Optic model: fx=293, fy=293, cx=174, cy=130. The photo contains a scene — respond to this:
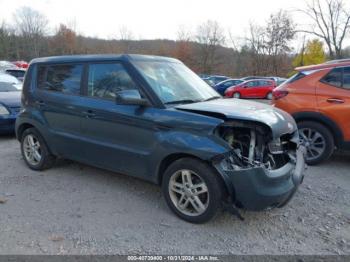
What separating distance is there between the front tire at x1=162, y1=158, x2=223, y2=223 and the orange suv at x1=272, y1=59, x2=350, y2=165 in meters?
2.61

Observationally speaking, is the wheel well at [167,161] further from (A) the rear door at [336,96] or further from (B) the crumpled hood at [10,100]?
(B) the crumpled hood at [10,100]

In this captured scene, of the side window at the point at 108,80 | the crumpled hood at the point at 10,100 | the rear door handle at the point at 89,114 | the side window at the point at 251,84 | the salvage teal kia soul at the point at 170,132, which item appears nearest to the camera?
the salvage teal kia soul at the point at 170,132

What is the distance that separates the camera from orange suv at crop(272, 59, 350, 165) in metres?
4.65

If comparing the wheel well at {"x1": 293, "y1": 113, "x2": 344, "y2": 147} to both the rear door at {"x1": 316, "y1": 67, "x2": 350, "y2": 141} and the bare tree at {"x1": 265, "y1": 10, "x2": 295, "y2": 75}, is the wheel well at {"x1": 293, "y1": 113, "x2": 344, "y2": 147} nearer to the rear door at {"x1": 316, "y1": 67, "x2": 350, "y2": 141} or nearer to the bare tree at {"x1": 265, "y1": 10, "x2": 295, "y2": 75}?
the rear door at {"x1": 316, "y1": 67, "x2": 350, "y2": 141}

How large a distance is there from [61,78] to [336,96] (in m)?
4.26

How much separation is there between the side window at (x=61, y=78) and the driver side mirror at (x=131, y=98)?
3.45ft

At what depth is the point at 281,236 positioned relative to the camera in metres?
2.92

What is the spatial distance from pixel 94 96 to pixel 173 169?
1498 millimetres

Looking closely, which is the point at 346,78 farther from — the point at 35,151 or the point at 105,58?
the point at 35,151

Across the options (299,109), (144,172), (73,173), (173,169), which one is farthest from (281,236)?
(73,173)

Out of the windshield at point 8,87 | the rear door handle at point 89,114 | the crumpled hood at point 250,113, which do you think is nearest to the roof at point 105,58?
the rear door handle at point 89,114

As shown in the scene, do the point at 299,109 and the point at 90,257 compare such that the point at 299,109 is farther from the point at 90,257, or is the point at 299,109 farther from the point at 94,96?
the point at 90,257

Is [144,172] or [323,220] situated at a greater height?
[144,172]

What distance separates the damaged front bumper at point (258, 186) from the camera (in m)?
2.73
